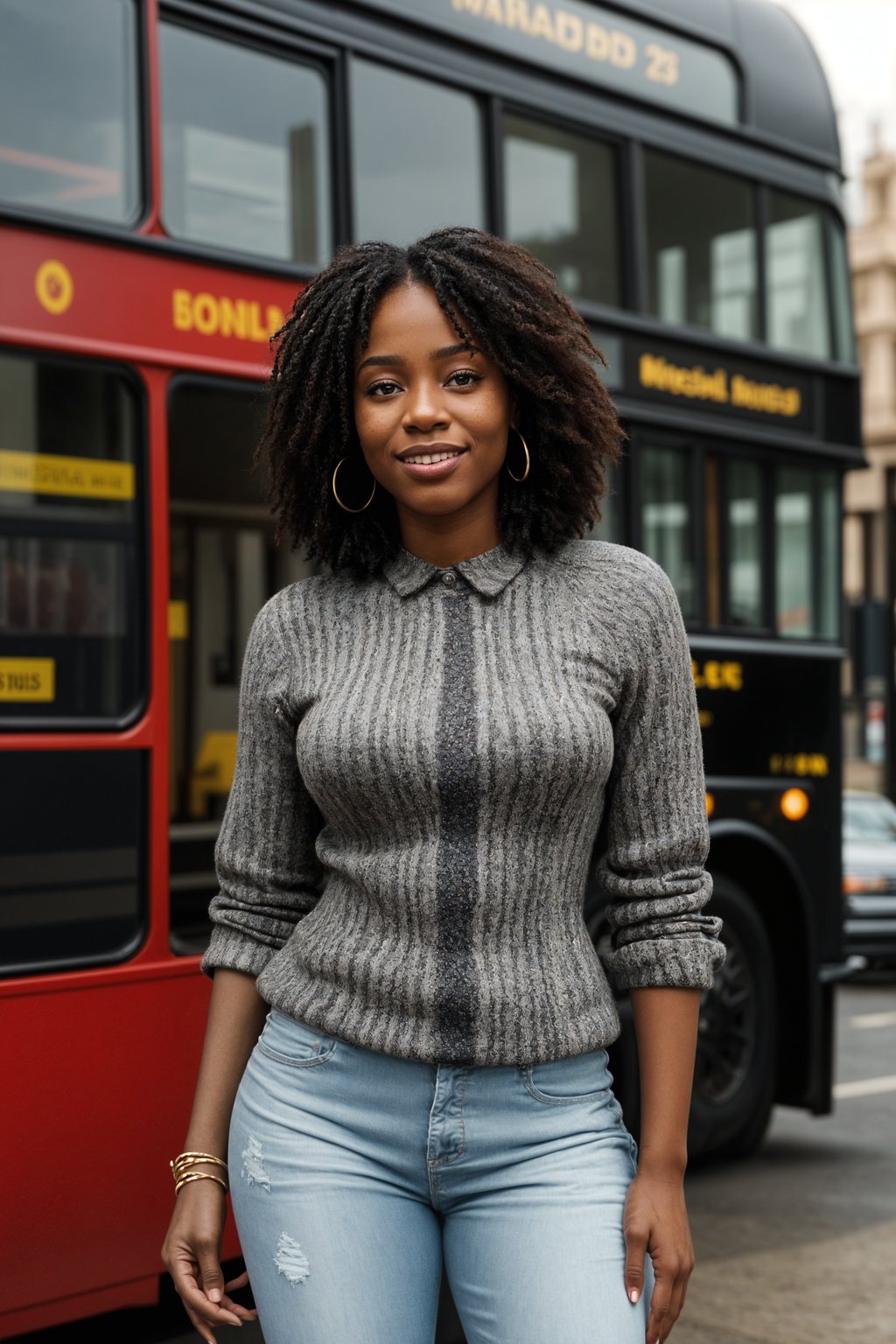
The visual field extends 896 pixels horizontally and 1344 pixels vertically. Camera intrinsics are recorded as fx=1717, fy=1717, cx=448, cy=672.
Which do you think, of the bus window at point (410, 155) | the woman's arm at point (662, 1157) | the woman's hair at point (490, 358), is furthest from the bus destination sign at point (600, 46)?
the woman's arm at point (662, 1157)

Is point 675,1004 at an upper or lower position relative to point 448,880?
lower

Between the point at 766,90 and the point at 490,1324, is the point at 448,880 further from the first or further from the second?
the point at 766,90

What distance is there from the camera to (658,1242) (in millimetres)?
1821

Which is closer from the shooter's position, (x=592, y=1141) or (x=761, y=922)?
(x=592, y=1141)

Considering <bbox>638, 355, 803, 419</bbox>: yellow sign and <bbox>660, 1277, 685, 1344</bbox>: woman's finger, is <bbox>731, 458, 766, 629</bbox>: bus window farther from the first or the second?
<bbox>660, 1277, 685, 1344</bbox>: woman's finger

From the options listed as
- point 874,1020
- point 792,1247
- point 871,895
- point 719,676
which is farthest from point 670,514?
point 871,895

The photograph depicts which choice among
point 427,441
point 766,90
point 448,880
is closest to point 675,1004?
point 448,880

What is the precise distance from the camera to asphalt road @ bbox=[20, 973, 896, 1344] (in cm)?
439

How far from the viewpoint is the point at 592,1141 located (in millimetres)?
1853

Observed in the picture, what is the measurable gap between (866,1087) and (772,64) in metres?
4.72

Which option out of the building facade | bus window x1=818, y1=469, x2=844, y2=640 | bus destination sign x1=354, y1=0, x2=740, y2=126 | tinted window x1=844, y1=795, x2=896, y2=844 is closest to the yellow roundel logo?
bus destination sign x1=354, y1=0, x2=740, y2=126

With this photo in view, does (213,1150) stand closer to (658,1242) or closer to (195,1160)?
(195,1160)

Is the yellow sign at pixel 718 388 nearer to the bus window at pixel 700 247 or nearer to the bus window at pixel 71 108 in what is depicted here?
the bus window at pixel 700 247

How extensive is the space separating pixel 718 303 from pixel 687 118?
59 cm
